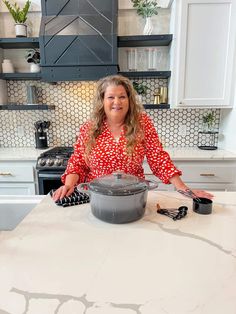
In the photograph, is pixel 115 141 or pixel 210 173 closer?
pixel 115 141

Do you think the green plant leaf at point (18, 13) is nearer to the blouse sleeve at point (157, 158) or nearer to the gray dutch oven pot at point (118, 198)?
the blouse sleeve at point (157, 158)

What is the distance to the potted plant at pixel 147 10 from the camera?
252 cm

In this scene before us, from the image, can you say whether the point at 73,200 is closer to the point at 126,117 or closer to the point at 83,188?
the point at 83,188

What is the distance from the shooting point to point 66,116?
9.78 ft

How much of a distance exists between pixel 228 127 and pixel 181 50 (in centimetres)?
99

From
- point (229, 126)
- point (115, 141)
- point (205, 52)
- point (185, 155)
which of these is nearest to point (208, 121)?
point (229, 126)

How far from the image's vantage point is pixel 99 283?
63 centimetres

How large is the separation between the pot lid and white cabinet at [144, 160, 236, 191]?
146 cm

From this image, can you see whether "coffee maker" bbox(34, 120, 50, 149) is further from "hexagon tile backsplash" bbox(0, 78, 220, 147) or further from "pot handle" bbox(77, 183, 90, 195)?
"pot handle" bbox(77, 183, 90, 195)

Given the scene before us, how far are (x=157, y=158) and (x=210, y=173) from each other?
1.23 meters

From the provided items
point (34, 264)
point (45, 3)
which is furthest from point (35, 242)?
point (45, 3)

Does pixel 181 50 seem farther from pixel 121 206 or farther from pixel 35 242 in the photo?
pixel 35 242

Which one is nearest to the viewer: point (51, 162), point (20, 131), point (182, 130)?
point (51, 162)

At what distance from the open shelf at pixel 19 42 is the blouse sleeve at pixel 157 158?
178 centimetres
